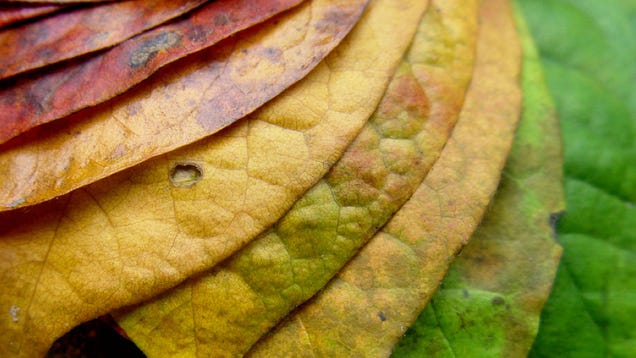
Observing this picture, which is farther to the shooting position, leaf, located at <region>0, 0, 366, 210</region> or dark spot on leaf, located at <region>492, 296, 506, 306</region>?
dark spot on leaf, located at <region>492, 296, 506, 306</region>

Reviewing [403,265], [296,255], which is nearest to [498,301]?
[403,265]

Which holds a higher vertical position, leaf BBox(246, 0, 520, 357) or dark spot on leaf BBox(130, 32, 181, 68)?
dark spot on leaf BBox(130, 32, 181, 68)

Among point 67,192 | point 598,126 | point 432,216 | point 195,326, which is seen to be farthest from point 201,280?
point 598,126

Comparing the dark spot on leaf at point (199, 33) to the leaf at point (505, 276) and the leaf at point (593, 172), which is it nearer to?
the leaf at point (505, 276)

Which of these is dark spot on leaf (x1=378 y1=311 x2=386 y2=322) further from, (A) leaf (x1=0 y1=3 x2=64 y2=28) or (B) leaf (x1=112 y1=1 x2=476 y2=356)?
(A) leaf (x1=0 y1=3 x2=64 y2=28)

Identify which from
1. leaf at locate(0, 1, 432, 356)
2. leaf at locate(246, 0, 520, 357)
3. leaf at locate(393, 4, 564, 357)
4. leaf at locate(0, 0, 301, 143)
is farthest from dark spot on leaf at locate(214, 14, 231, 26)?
leaf at locate(393, 4, 564, 357)

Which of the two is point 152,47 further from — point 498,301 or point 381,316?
point 498,301

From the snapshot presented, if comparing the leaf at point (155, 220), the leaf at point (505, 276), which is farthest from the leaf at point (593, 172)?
the leaf at point (155, 220)
